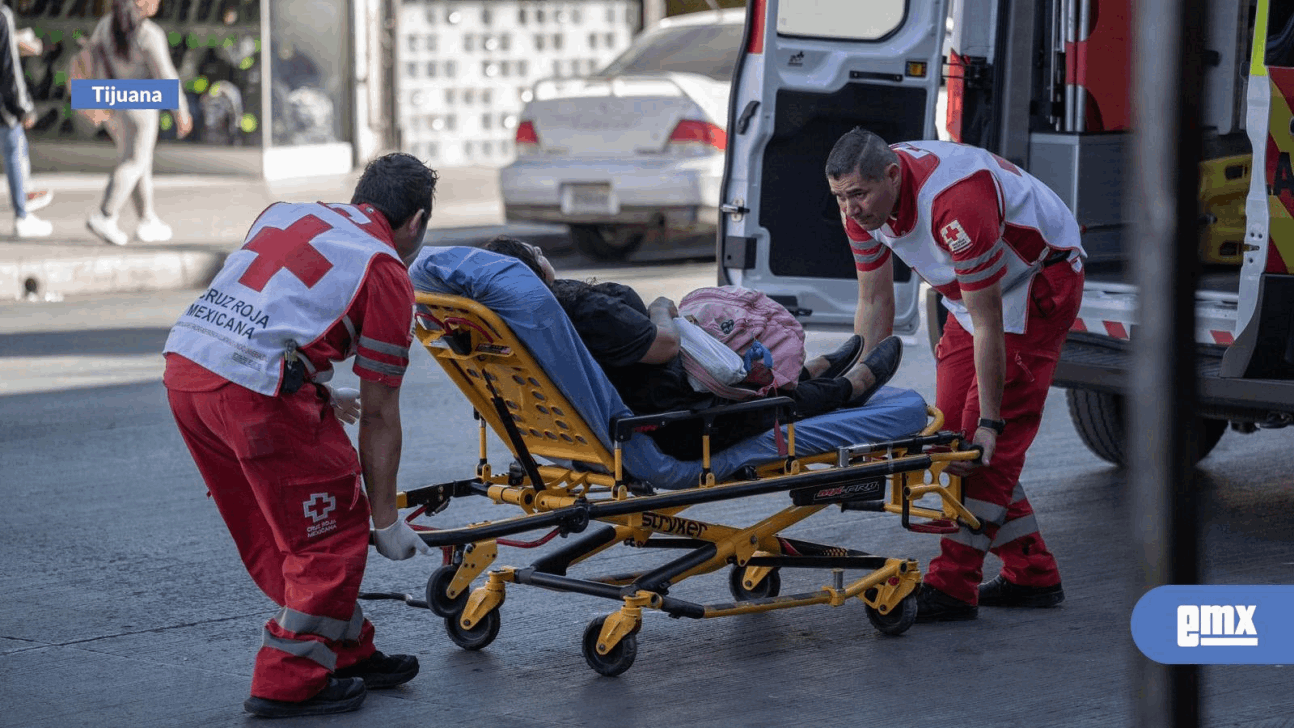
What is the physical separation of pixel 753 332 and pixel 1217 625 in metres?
2.91

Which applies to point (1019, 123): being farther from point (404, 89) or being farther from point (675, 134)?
point (404, 89)

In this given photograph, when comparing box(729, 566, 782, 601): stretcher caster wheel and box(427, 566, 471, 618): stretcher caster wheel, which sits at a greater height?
box(427, 566, 471, 618): stretcher caster wheel

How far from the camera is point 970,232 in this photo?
512cm

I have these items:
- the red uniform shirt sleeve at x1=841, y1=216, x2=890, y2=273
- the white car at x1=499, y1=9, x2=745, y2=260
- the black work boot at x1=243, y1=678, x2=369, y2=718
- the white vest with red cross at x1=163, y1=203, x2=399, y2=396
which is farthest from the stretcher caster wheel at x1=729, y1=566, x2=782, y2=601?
the white car at x1=499, y1=9, x2=745, y2=260

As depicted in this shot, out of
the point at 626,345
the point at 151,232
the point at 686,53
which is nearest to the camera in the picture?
the point at 626,345

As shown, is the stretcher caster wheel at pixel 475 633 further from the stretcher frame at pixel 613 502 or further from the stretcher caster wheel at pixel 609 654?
the stretcher caster wheel at pixel 609 654

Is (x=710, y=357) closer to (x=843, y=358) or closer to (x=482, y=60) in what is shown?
(x=843, y=358)

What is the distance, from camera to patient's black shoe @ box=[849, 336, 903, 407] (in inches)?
215

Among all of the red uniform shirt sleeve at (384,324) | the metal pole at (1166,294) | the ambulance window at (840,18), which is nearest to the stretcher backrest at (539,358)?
the red uniform shirt sleeve at (384,324)

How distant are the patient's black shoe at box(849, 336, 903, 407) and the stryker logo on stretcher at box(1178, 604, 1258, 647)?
9.04 feet

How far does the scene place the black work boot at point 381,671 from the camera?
4.73m

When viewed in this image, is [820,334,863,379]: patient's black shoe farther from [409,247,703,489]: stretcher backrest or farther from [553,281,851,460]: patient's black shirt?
[409,247,703,489]: stretcher backrest

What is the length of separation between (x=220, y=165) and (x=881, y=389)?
561 inches

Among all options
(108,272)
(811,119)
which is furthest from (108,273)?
(811,119)
